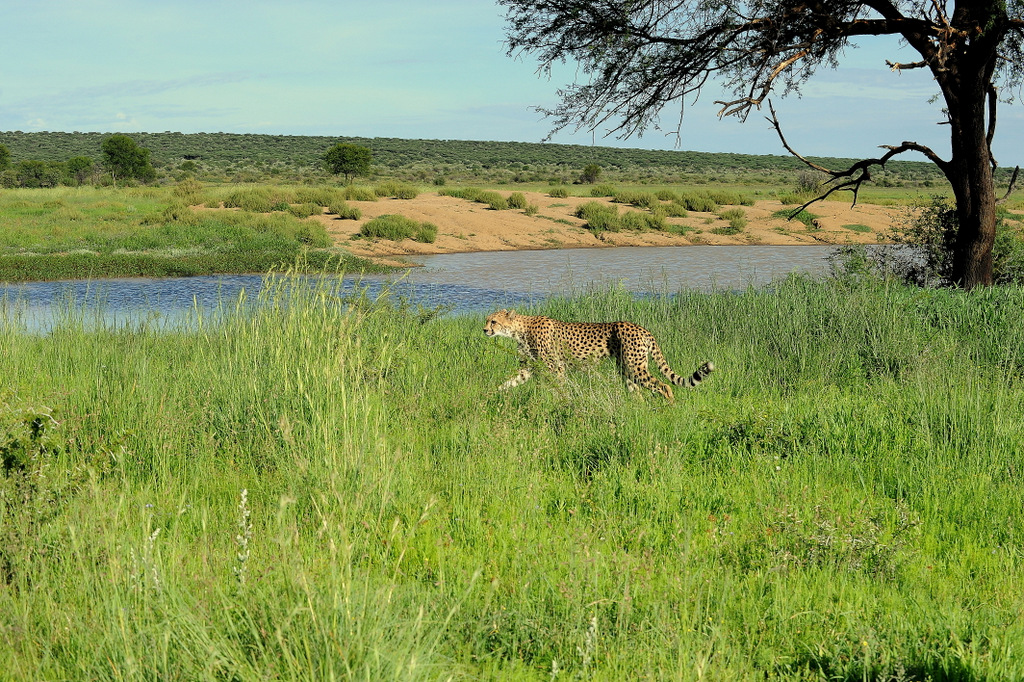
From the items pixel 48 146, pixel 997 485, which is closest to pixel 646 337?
pixel 997 485

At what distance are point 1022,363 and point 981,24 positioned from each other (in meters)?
5.30

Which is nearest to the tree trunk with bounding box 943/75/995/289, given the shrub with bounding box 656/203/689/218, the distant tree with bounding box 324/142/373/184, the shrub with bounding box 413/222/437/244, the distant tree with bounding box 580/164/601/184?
the shrub with bounding box 413/222/437/244

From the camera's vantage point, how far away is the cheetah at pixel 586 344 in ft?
25.1

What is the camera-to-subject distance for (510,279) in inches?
876

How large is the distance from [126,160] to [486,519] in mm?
67086

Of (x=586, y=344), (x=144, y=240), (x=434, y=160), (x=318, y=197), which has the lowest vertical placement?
(x=144, y=240)

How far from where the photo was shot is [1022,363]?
26.7ft

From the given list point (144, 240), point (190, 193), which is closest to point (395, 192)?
point (190, 193)

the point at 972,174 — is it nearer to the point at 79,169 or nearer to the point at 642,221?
the point at 642,221

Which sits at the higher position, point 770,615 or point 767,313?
point 767,313

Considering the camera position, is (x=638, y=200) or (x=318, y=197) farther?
(x=638, y=200)

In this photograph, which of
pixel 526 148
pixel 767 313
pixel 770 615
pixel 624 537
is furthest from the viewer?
pixel 526 148

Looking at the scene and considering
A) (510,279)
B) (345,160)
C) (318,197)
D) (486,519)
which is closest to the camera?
(486,519)

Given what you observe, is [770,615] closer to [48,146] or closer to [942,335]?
[942,335]
